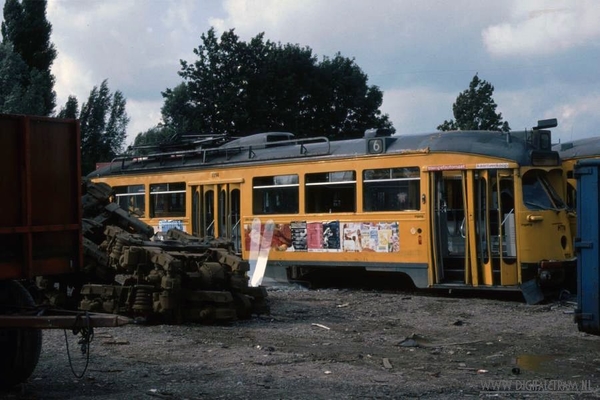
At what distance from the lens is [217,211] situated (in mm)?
21188

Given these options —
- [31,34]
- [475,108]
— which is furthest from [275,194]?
[475,108]

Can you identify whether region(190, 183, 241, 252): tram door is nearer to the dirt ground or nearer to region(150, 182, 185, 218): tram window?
region(150, 182, 185, 218): tram window

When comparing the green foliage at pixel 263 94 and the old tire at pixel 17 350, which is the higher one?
the green foliage at pixel 263 94

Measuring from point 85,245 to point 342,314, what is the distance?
434 cm

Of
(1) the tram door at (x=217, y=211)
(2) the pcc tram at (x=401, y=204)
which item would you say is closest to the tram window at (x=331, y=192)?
(2) the pcc tram at (x=401, y=204)

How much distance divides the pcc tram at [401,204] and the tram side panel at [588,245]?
17.4 feet

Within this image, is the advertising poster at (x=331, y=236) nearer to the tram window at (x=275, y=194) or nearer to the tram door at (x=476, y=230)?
the tram window at (x=275, y=194)

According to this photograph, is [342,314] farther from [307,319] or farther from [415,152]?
[415,152]

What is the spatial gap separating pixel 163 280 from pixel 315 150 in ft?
22.7

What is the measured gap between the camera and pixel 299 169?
19141mm

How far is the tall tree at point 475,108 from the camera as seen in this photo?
57.2 meters

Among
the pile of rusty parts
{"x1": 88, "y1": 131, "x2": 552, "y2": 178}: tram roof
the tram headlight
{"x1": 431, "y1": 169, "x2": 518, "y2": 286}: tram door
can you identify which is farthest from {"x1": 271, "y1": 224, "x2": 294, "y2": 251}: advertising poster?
the pile of rusty parts

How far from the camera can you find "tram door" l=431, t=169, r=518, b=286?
15766 mm

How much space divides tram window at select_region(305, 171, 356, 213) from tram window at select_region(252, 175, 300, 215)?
394mm
